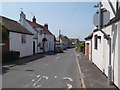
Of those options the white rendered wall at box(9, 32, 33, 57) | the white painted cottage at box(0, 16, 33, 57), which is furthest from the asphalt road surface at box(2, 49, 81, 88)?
the white rendered wall at box(9, 32, 33, 57)

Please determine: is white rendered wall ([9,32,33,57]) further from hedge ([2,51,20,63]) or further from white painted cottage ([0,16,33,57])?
hedge ([2,51,20,63])

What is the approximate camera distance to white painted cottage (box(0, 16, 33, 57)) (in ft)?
65.1

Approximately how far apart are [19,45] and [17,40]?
956 mm

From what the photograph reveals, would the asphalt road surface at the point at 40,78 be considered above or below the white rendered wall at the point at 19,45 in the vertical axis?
below

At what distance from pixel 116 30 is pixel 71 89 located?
3.32m

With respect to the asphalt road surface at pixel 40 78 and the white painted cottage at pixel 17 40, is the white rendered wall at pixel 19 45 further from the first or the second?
the asphalt road surface at pixel 40 78

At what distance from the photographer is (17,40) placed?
22.1 metres

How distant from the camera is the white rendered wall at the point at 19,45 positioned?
20.5 metres

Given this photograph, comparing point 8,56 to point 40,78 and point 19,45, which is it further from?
point 40,78

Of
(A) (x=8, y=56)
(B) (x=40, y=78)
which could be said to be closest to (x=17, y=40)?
(A) (x=8, y=56)

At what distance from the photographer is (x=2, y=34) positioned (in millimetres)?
15500

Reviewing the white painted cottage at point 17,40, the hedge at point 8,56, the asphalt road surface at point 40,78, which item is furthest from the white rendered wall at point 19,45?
the asphalt road surface at point 40,78

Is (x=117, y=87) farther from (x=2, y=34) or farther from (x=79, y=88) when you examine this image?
(x=2, y=34)

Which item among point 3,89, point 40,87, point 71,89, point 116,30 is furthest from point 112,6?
point 3,89
